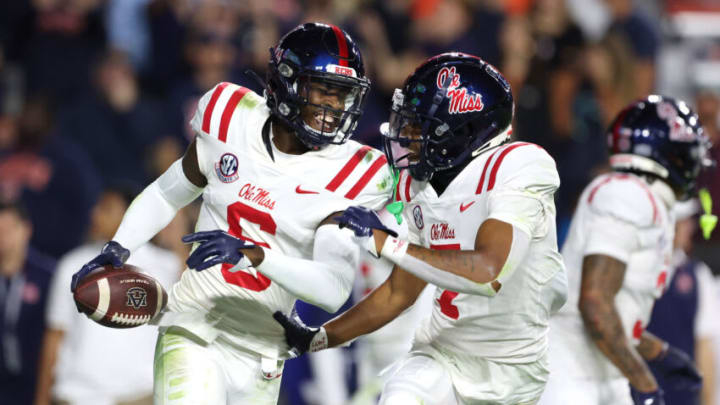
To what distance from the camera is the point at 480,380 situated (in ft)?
14.4

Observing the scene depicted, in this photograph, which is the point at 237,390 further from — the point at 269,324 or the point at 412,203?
the point at 412,203

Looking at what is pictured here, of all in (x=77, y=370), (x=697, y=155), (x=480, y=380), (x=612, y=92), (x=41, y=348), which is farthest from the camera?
(x=612, y=92)

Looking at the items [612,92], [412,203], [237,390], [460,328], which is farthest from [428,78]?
[612,92]

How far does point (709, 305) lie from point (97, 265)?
4.00 meters

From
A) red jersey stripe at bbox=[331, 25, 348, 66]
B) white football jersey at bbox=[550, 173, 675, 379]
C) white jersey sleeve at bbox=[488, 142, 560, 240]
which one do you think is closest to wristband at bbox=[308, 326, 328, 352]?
white jersey sleeve at bbox=[488, 142, 560, 240]

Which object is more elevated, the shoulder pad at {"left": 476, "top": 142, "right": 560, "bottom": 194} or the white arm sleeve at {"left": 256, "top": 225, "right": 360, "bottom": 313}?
the shoulder pad at {"left": 476, "top": 142, "right": 560, "bottom": 194}

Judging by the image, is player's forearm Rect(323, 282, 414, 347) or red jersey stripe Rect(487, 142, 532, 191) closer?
red jersey stripe Rect(487, 142, 532, 191)

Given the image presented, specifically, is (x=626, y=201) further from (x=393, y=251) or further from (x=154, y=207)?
(x=154, y=207)

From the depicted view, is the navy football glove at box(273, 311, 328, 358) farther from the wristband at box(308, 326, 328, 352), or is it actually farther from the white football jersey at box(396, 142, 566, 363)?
the white football jersey at box(396, 142, 566, 363)

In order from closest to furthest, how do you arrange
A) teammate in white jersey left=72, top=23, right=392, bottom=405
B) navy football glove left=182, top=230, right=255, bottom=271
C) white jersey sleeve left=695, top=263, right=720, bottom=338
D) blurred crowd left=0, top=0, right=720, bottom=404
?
navy football glove left=182, top=230, right=255, bottom=271
teammate in white jersey left=72, top=23, right=392, bottom=405
white jersey sleeve left=695, top=263, right=720, bottom=338
blurred crowd left=0, top=0, right=720, bottom=404

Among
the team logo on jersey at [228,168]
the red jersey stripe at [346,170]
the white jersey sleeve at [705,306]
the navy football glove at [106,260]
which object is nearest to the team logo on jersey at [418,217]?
the red jersey stripe at [346,170]

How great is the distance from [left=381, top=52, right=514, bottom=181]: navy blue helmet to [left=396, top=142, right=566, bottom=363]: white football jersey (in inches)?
3.0

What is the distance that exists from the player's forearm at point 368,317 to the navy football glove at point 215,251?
2.27 ft

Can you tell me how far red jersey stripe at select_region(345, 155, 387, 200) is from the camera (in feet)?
14.4
